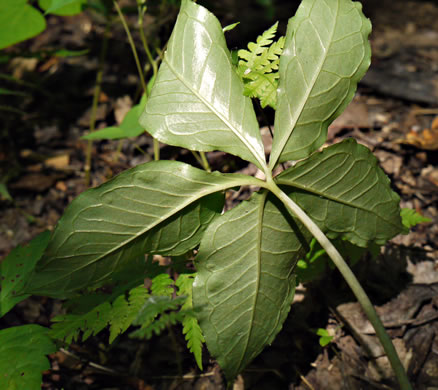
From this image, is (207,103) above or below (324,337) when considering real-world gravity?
above

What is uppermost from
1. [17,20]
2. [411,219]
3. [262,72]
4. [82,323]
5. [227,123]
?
[17,20]

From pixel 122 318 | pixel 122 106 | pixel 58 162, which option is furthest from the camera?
pixel 122 106

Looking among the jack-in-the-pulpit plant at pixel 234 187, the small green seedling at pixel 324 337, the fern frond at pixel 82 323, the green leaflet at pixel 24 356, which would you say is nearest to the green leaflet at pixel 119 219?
the jack-in-the-pulpit plant at pixel 234 187

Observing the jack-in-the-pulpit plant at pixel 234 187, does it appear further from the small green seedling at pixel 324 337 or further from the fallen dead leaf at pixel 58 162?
the fallen dead leaf at pixel 58 162

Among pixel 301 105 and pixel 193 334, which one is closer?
pixel 301 105

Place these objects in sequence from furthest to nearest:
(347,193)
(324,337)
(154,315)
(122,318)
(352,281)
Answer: (324,337) → (122,318) → (347,193) → (352,281) → (154,315)

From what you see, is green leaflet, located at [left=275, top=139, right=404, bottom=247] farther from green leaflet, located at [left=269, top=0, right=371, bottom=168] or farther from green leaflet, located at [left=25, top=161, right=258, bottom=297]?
green leaflet, located at [left=25, top=161, right=258, bottom=297]

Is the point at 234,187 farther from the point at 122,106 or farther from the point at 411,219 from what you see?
the point at 122,106

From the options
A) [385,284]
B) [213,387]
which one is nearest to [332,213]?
[385,284]

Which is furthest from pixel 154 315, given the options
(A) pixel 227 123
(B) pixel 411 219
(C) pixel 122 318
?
(B) pixel 411 219
